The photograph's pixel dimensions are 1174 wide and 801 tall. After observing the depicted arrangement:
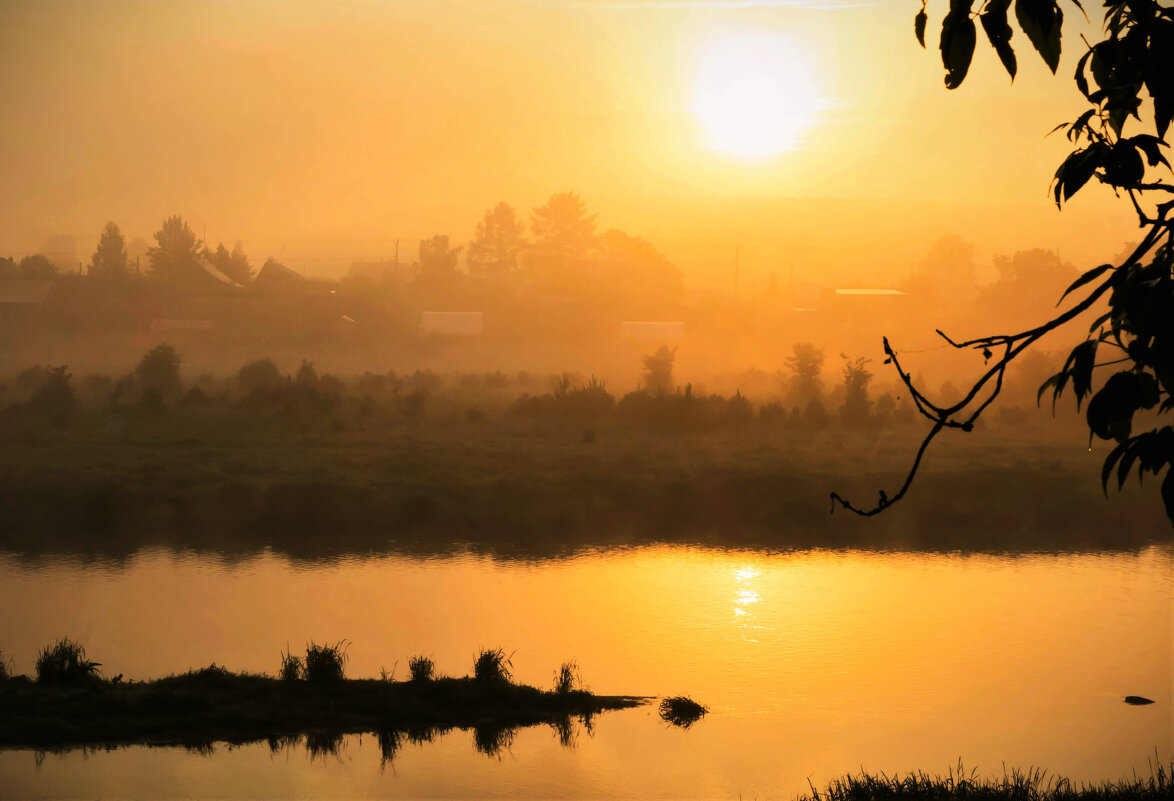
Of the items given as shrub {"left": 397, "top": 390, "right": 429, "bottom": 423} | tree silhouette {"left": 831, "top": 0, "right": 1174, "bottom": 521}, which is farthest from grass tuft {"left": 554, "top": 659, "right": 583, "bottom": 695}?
shrub {"left": 397, "top": 390, "right": 429, "bottom": 423}

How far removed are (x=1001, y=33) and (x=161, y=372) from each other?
189ft

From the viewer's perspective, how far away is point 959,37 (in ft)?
8.75

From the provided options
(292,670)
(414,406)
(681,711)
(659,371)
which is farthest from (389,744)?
(659,371)

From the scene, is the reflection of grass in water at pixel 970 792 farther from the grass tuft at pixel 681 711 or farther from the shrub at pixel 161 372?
the shrub at pixel 161 372

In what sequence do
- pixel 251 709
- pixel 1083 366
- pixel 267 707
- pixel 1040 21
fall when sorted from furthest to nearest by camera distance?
pixel 267 707 → pixel 251 709 → pixel 1083 366 → pixel 1040 21

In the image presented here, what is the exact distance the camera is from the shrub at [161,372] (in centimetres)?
5518

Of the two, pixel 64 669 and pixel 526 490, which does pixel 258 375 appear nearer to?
pixel 526 490

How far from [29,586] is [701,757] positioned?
2002 centimetres

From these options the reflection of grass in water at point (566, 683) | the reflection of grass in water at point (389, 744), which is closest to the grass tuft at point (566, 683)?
the reflection of grass in water at point (566, 683)

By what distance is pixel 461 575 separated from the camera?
28.7 meters

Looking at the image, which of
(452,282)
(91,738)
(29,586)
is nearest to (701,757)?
(91,738)

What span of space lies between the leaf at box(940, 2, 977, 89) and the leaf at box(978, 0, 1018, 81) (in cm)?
4

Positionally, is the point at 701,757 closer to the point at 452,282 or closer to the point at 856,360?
the point at 856,360

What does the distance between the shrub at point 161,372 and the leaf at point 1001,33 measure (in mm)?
56106
